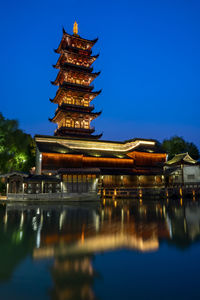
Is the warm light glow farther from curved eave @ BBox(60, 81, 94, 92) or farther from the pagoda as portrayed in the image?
curved eave @ BBox(60, 81, 94, 92)

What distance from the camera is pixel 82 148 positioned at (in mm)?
36438

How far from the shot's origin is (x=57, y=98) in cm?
Answer: 4297

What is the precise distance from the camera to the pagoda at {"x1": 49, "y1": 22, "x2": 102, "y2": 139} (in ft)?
127

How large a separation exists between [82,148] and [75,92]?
12.5m

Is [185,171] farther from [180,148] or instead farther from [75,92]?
[75,92]

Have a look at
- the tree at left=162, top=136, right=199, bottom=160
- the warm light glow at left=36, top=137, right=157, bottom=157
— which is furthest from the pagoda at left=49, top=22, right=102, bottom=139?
the tree at left=162, top=136, right=199, bottom=160

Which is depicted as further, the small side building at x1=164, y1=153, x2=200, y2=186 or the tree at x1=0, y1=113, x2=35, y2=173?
the tree at x1=0, y1=113, x2=35, y2=173

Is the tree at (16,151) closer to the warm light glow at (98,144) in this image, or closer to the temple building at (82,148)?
the temple building at (82,148)

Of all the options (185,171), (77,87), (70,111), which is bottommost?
(185,171)

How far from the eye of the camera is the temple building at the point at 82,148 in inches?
1227

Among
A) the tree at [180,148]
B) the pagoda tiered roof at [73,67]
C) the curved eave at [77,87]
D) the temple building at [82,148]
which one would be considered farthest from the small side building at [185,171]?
the pagoda tiered roof at [73,67]

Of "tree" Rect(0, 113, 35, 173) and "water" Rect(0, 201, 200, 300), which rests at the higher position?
"tree" Rect(0, 113, 35, 173)

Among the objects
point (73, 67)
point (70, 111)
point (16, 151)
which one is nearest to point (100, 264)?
point (70, 111)

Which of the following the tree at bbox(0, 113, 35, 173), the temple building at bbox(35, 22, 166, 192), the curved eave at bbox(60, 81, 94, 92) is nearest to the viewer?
the temple building at bbox(35, 22, 166, 192)
